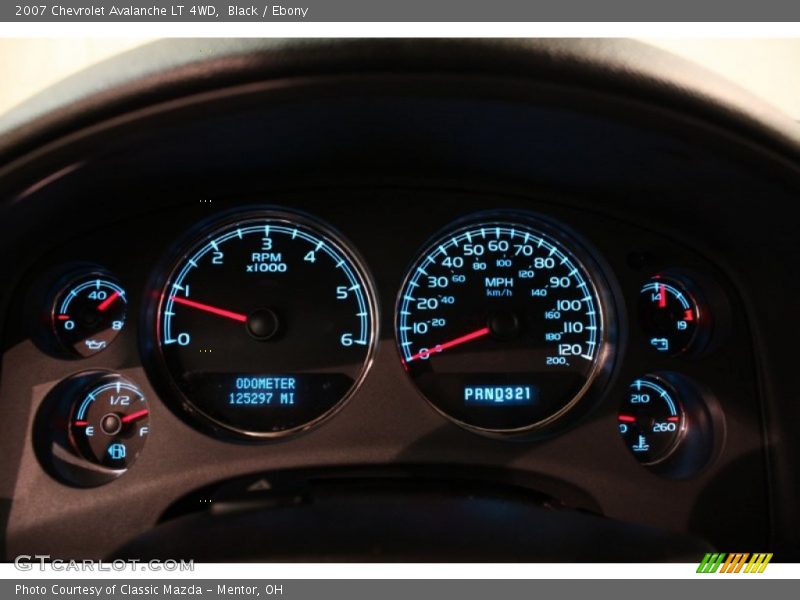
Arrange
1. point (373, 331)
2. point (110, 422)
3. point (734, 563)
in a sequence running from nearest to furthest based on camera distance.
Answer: point (734, 563), point (110, 422), point (373, 331)

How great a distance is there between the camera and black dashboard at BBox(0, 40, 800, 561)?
207cm

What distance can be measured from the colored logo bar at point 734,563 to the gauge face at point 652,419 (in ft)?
1.28

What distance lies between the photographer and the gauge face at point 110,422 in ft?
7.68

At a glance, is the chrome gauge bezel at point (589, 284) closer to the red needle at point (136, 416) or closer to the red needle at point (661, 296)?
the red needle at point (661, 296)

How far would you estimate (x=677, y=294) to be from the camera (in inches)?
97.7

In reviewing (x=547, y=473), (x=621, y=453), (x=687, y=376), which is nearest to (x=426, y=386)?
(x=547, y=473)

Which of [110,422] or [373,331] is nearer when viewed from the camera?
[110,422]

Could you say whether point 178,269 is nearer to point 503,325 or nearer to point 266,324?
point 266,324

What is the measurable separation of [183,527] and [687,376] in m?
1.53

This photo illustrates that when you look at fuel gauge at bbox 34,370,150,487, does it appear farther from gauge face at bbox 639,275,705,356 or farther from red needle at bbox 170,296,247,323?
gauge face at bbox 639,275,705,356

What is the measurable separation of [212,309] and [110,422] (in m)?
0.45

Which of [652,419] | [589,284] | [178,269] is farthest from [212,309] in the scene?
[652,419]

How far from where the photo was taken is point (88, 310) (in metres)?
2.44

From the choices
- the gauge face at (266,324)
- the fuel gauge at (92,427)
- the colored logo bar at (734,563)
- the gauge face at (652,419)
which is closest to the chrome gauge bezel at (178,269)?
the gauge face at (266,324)
